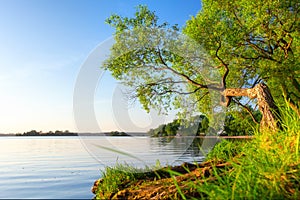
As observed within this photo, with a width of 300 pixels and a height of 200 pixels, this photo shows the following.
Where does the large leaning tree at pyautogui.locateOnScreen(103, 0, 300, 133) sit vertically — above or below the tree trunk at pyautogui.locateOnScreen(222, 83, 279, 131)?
above

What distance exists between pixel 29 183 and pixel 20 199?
2.91 metres

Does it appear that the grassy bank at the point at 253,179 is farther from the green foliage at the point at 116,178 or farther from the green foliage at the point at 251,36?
the green foliage at the point at 251,36

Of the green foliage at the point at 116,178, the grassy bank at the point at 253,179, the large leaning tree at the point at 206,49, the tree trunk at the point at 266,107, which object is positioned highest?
the large leaning tree at the point at 206,49

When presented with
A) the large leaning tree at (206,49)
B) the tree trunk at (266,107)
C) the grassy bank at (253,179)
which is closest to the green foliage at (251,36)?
the large leaning tree at (206,49)

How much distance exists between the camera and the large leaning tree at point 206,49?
18672mm

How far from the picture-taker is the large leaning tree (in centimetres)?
1867

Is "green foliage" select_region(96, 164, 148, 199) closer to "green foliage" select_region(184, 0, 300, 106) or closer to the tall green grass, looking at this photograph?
the tall green grass

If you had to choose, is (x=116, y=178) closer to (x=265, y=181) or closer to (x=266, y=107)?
(x=265, y=181)

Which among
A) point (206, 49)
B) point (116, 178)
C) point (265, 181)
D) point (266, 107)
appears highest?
point (206, 49)

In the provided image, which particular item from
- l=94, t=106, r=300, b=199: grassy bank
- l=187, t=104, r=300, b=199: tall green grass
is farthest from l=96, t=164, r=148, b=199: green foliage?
l=187, t=104, r=300, b=199: tall green grass

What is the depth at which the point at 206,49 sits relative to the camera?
760 inches

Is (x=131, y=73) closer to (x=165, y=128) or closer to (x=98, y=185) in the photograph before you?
(x=165, y=128)

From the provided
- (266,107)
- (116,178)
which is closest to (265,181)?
(116,178)

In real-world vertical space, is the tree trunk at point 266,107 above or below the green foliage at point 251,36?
below
